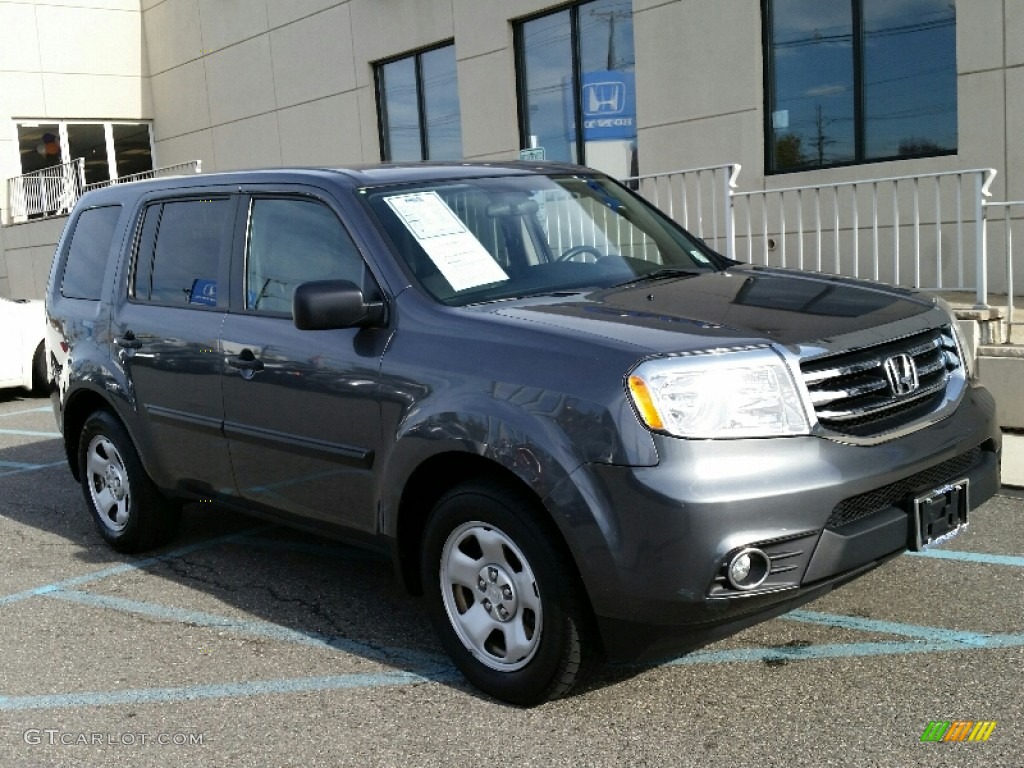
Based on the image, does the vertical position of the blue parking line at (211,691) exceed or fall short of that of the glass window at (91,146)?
it falls short

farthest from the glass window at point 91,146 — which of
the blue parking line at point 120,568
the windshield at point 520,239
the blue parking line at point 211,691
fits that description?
the blue parking line at point 211,691

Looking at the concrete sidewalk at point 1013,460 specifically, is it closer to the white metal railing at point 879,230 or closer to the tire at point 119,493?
the white metal railing at point 879,230

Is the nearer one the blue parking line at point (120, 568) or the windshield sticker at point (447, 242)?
the windshield sticker at point (447, 242)

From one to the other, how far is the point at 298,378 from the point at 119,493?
197 cm

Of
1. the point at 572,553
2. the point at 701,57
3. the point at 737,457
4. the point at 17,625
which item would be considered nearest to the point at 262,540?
the point at 17,625

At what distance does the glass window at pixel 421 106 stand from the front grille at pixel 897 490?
11776 millimetres

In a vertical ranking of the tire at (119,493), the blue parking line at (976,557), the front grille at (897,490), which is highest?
the front grille at (897,490)

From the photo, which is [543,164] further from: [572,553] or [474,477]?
[572,553]

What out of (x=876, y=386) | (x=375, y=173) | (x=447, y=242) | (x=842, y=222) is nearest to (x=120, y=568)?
(x=375, y=173)

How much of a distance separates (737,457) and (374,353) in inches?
57.5

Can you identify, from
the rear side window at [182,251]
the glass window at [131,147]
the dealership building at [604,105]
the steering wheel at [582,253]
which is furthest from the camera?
the glass window at [131,147]

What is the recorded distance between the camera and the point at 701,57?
11961 millimetres

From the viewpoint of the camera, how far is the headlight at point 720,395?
347 cm

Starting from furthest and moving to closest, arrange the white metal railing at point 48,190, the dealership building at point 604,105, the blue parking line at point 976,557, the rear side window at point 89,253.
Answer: the white metal railing at point 48,190 < the dealership building at point 604,105 < the rear side window at point 89,253 < the blue parking line at point 976,557
